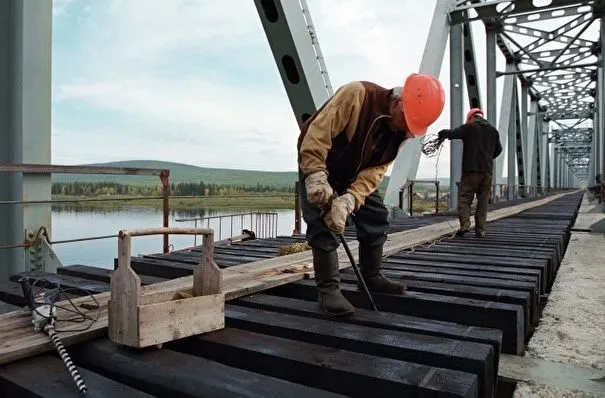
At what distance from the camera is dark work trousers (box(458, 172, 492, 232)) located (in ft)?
19.2

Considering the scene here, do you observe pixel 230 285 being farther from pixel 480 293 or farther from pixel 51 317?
pixel 480 293

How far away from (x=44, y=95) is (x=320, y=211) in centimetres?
299

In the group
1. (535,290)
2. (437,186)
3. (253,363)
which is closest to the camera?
(253,363)

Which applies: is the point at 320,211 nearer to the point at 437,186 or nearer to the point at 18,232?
the point at 18,232

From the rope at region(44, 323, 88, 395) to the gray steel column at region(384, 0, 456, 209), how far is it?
24.4ft

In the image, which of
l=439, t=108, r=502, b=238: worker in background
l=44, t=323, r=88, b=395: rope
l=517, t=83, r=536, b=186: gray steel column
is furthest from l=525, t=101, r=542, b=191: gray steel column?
l=44, t=323, r=88, b=395: rope

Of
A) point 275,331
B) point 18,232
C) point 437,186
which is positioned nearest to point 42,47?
point 18,232

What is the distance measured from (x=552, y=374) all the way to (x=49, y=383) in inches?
70.1

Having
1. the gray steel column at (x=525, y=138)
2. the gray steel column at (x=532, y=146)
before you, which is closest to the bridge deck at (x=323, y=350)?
the gray steel column at (x=525, y=138)

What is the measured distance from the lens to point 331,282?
2.40 metres

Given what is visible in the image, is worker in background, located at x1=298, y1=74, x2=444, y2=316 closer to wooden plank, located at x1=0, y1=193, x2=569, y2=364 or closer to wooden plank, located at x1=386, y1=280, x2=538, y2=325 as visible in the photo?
wooden plank, located at x1=386, y1=280, x2=538, y2=325

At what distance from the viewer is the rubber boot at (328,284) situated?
90.0 inches

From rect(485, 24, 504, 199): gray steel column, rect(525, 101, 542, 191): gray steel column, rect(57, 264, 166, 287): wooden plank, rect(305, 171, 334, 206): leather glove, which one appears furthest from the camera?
rect(525, 101, 542, 191): gray steel column

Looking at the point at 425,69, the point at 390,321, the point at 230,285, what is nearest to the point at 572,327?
the point at 390,321
